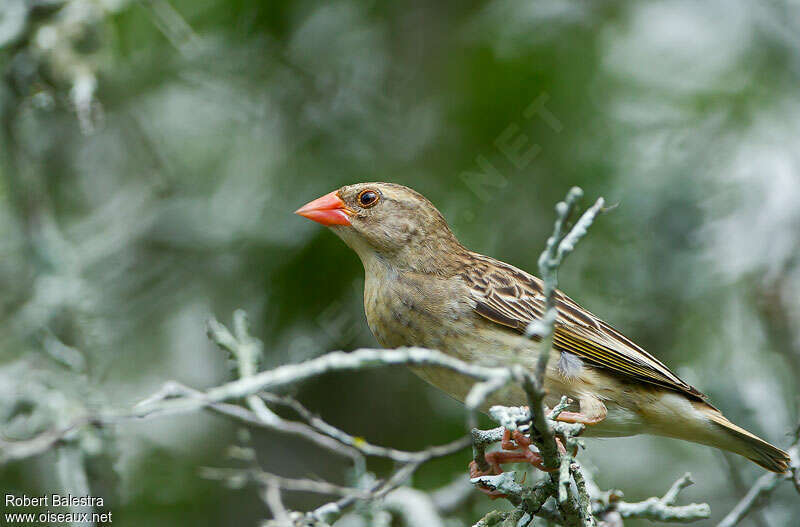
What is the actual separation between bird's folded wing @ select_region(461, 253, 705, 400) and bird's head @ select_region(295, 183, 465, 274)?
284 millimetres

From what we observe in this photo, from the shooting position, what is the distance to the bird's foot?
3.13m

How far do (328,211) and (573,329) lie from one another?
→ 1.31 m

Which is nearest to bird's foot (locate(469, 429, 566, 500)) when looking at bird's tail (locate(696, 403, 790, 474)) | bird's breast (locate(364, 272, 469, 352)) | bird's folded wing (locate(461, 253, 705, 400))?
bird's breast (locate(364, 272, 469, 352))

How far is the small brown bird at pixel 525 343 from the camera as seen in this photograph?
4.09 m

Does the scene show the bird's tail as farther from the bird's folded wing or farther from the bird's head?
the bird's head

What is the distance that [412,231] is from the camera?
4.68 m

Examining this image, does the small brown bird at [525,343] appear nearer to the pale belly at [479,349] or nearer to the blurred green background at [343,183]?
the pale belly at [479,349]

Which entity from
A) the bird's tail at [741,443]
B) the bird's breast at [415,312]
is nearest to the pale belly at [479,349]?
the bird's breast at [415,312]

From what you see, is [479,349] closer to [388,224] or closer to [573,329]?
[573,329]

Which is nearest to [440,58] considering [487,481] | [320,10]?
[320,10]

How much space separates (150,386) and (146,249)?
93cm

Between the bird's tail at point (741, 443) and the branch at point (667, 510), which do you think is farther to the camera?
the bird's tail at point (741, 443)

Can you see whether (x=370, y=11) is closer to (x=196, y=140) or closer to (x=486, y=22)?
(x=486, y=22)

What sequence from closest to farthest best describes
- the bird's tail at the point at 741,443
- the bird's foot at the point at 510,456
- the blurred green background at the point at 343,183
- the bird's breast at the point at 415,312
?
the bird's foot at the point at 510,456
the bird's tail at the point at 741,443
the bird's breast at the point at 415,312
the blurred green background at the point at 343,183
